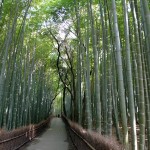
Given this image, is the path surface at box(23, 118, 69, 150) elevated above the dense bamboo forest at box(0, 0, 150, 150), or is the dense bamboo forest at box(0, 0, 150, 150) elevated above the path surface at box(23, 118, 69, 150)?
the dense bamboo forest at box(0, 0, 150, 150)

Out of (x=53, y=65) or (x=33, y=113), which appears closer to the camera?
(x=33, y=113)

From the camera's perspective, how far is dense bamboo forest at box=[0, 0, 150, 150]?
13.4 feet

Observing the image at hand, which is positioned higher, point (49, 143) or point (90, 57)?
point (90, 57)

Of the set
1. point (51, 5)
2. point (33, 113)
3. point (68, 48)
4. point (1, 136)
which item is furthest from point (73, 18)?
point (1, 136)

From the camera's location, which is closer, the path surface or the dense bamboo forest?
the dense bamboo forest

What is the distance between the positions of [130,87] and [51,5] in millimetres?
8276

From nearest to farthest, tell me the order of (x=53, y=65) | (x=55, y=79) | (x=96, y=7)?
(x=96, y=7) → (x=53, y=65) → (x=55, y=79)

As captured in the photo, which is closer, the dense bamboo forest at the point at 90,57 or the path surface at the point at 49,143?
the dense bamboo forest at the point at 90,57

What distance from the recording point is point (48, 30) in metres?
14.7

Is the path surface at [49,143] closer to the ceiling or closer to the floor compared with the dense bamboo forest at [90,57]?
closer to the floor

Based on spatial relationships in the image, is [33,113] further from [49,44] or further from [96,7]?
[96,7]

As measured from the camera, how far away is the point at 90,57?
1427 cm

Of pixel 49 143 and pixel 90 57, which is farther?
pixel 90 57

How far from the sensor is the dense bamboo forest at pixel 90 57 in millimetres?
4090
